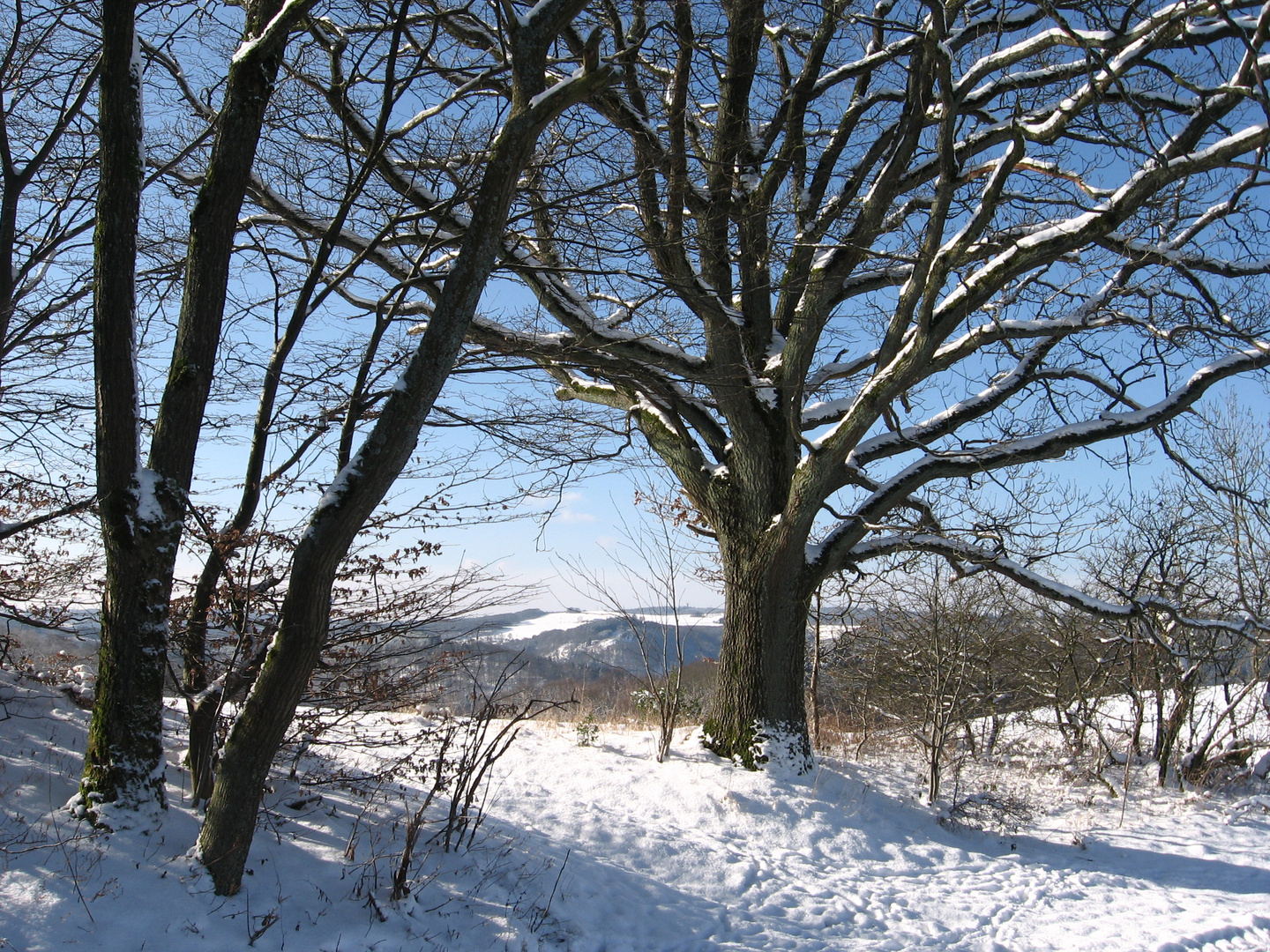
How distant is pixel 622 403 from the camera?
27.8 feet

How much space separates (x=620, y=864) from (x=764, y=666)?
2.71m

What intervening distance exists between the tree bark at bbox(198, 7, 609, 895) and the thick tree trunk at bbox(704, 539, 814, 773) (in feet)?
14.7

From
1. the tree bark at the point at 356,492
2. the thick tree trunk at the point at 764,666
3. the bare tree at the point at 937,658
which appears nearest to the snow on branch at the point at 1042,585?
the bare tree at the point at 937,658

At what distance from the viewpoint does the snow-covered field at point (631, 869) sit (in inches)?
123

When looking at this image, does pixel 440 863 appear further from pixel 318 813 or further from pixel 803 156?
pixel 803 156

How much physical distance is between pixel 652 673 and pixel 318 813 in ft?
13.2

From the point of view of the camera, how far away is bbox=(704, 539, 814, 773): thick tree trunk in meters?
6.99

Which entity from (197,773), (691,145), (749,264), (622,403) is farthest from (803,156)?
(197,773)

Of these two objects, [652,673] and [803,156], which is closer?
[803,156]

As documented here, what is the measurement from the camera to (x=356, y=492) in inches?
126

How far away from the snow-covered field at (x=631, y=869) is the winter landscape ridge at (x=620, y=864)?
0.05ft

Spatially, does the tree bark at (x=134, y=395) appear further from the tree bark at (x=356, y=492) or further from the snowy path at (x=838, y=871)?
the snowy path at (x=838, y=871)

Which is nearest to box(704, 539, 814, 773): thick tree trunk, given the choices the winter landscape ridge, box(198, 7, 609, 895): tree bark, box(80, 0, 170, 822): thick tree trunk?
the winter landscape ridge

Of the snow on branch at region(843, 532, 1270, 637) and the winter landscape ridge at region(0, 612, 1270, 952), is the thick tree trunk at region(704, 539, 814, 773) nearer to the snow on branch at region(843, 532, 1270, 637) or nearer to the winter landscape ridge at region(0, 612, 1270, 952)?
the winter landscape ridge at region(0, 612, 1270, 952)
